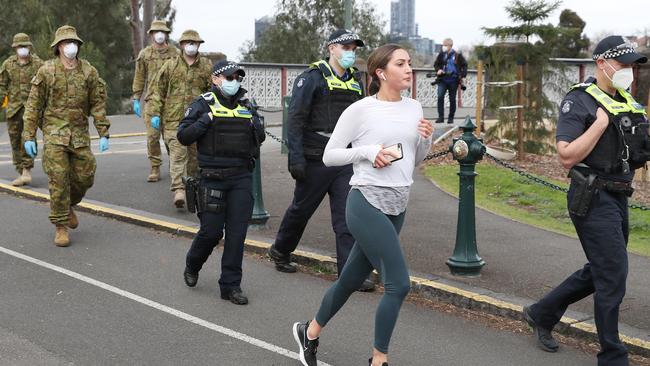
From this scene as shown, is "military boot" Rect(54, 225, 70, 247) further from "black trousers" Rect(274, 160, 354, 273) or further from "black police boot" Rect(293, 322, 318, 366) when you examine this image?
"black police boot" Rect(293, 322, 318, 366)

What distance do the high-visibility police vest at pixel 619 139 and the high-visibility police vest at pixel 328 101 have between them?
2.34 meters

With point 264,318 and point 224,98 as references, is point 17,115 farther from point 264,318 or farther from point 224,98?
point 264,318

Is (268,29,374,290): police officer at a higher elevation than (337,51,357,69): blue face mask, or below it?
below

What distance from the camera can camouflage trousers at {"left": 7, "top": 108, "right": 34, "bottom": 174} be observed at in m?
12.5

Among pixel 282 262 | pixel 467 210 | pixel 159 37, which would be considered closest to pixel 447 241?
pixel 467 210

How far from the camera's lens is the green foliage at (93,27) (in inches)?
1426

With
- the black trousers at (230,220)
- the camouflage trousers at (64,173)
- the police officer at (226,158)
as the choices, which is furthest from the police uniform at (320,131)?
the camouflage trousers at (64,173)

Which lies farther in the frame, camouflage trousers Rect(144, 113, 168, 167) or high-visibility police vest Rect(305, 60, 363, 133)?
camouflage trousers Rect(144, 113, 168, 167)

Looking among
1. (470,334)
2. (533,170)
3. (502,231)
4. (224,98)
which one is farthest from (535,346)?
(533,170)

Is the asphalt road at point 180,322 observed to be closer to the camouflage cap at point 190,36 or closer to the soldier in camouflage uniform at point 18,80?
the camouflage cap at point 190,36

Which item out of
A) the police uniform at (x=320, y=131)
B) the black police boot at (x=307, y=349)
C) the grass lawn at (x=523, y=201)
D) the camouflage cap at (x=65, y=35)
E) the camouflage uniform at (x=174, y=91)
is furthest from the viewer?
the camouflage uniform at (x=174, y=91)

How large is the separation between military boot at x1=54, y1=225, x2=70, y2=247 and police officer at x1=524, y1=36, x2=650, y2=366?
537cm

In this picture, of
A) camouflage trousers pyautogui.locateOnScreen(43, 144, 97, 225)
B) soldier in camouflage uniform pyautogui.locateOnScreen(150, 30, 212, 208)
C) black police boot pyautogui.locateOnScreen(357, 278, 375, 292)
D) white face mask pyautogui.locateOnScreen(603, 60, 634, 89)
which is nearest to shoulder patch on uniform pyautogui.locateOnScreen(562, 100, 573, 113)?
white face mask pyautogui.locateOnScreen(603, 60, 634, 89)

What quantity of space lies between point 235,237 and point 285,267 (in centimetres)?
110
